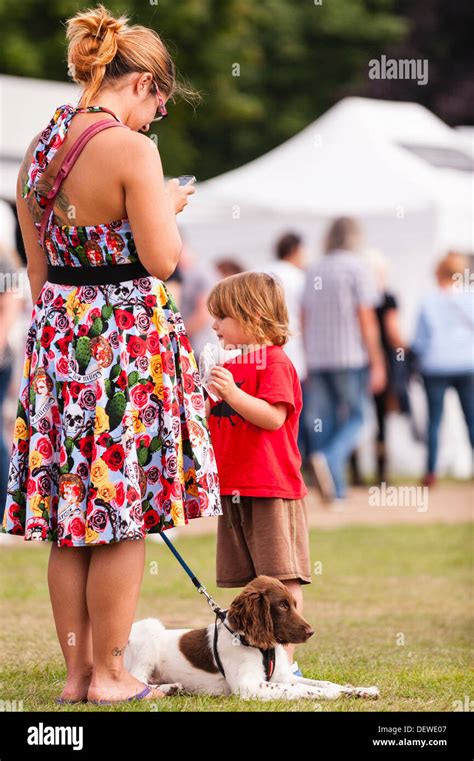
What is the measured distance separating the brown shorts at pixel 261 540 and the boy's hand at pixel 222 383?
1.35 feet

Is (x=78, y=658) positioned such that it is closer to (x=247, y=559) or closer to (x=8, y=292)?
(x=247, y=559)

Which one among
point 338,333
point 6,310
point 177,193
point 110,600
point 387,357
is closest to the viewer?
point 110,600

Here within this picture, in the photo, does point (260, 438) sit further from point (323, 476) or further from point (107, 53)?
point (323, 476)

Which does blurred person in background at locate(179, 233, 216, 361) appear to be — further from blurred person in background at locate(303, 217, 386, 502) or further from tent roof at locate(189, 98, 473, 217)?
tent roof at locate(189, 98, 473, 217)

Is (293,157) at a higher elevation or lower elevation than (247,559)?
higher

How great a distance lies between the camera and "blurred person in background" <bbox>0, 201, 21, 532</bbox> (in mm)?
9242

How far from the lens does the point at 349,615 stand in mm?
Result: 6660

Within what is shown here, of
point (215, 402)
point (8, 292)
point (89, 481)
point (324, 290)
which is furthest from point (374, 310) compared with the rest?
point (89, 481)

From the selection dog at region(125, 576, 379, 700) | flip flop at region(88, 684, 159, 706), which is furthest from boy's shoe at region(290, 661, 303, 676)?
flip flop at region(88, 684, 159, 706)

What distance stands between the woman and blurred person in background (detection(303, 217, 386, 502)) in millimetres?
7335

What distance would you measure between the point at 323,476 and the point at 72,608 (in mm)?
7337

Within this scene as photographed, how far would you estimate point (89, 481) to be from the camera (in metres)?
4.14

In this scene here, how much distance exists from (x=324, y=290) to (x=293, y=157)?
126 inches

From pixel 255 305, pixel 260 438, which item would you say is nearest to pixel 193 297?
pixel 255 305
